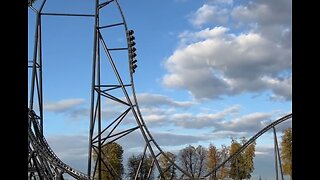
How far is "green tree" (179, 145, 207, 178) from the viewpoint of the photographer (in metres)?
35.8

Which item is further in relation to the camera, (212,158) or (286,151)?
(212,158)

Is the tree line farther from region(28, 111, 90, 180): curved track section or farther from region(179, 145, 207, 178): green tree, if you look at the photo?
region(28, 111, 90, 180): curved track section

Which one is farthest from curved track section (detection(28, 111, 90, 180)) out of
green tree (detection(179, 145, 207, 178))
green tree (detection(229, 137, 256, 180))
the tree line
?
green tree (detection(179, 145, 207, 178))

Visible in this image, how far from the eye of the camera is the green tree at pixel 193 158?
35.8 metres

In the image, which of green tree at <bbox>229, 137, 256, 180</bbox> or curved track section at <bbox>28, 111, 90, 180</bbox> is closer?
curved track section at <bbox>28, 111, 90, 180</bbox>

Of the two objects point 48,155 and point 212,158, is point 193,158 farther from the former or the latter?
point 48,155

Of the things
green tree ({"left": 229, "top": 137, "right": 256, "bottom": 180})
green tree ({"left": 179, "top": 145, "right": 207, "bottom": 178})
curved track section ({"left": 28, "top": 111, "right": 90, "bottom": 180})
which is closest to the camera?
curved track section ({"left": 28, "top": 111, "right": 90, "bottom": 180})

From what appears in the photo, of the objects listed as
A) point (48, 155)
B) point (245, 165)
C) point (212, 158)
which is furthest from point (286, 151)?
point (48, 155)

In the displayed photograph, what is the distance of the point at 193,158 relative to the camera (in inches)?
1436
